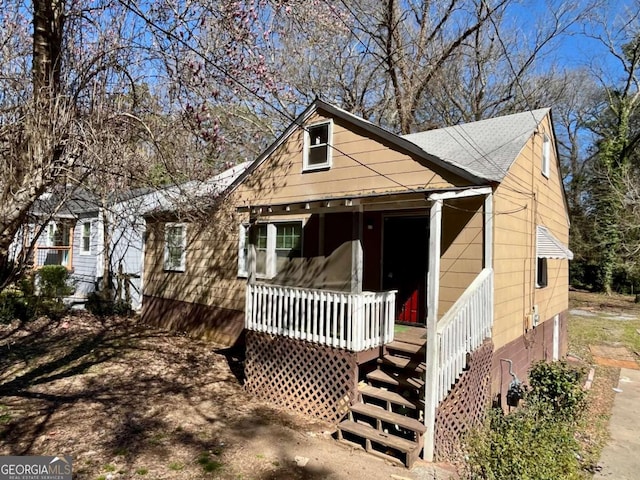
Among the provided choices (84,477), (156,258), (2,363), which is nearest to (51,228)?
(156,258)

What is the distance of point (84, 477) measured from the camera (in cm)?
432

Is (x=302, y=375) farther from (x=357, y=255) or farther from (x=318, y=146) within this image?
(x=318, y=146)

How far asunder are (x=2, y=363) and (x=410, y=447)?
810 cm

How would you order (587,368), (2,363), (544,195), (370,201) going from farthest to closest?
(587,368)
(544,195)
(2,363)
(370,201)

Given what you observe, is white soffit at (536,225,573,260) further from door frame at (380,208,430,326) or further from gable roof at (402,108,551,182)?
door frame at (380,208,430,326)

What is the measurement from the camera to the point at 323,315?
6559mm

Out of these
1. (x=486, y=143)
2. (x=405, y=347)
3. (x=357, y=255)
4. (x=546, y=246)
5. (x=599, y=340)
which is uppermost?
(x=486, y=143)

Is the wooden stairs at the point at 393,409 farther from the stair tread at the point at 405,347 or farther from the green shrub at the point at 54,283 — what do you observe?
the green shrub at the point at 54,283

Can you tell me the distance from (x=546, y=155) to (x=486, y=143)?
272cm

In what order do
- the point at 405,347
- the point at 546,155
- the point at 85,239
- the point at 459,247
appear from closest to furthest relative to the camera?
the point at 405,347 < the point at 459,247 < the point at 546,155 < the point at 85,239

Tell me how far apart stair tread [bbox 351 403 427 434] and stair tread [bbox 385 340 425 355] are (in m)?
1.04

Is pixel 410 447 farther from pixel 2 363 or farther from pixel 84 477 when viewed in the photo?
pixel 2 363

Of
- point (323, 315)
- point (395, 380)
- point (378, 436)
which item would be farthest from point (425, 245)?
point (378, 436)

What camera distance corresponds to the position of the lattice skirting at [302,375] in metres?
6.20
